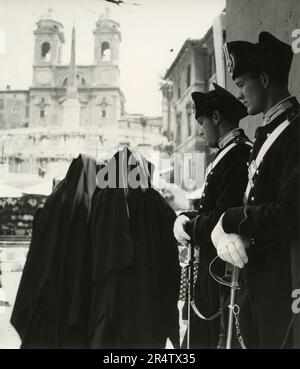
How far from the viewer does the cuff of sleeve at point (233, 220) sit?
1.71 m

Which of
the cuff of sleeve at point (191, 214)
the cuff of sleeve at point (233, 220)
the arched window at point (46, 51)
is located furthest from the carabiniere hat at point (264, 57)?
the arched window at point (46, 51)

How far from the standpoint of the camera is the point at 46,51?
8.63 ft

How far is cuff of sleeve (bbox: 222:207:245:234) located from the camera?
171 cm

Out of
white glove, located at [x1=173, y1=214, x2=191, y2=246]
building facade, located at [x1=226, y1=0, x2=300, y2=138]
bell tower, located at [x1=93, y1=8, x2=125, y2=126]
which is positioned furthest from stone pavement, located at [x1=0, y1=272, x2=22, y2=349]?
building facade, located at [x1=226, y1=0, x2=300, y2=138]

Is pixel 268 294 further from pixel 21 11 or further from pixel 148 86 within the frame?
pixel 21 11

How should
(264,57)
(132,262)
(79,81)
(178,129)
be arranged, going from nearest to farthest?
(264,57) → (132,262) → (178,129) → (79,81)

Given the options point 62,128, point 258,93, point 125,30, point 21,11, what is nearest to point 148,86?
point 125,30

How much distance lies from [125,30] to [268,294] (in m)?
1.61

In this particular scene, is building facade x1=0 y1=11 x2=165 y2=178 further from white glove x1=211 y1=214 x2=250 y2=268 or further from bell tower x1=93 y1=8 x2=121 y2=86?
white glove x1=211 y1=214 x2=250 y2=268

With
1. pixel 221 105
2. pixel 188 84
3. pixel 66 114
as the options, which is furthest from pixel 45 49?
pixel 221 105

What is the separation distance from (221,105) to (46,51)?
101cm

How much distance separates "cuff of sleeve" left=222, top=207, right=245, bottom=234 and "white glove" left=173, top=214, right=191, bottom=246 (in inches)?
18.6

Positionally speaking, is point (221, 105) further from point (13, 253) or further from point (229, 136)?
point (13, 253)

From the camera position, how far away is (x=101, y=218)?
2.39 metres
